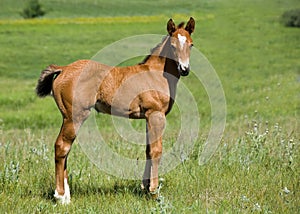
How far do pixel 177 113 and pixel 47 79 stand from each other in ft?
42.3

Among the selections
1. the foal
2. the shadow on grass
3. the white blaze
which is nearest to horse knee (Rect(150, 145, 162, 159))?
the foal

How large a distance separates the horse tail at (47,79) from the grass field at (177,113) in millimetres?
959

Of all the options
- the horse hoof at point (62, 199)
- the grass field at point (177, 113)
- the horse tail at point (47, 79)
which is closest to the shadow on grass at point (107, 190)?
the grass field at point (177, 113)

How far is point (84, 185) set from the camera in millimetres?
6871

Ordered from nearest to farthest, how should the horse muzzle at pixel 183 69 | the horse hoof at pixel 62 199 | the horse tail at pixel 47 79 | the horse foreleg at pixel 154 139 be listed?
the horse muzzle at pixel 183 69 < the horse hoof at pixel 62 199 < the horse foreleg at pixel 154 139 < the horse tail at pixel 47 79

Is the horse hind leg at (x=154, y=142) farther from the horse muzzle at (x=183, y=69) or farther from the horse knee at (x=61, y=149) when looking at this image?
the horse knee at (x=61, y=149)

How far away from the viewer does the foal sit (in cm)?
609

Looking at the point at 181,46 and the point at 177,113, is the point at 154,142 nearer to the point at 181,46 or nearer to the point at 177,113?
the point at 181,46

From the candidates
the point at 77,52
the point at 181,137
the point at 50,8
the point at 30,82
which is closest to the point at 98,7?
the point at 50,8

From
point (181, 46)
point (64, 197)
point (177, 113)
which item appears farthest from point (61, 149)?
point (177, 113)

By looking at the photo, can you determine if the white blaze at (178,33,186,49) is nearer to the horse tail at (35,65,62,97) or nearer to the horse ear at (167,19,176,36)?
the horse ear at (167,19,176,36)

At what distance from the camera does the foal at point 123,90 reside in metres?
6.09

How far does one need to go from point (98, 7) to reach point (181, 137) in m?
46.3

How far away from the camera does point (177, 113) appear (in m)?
19.1
